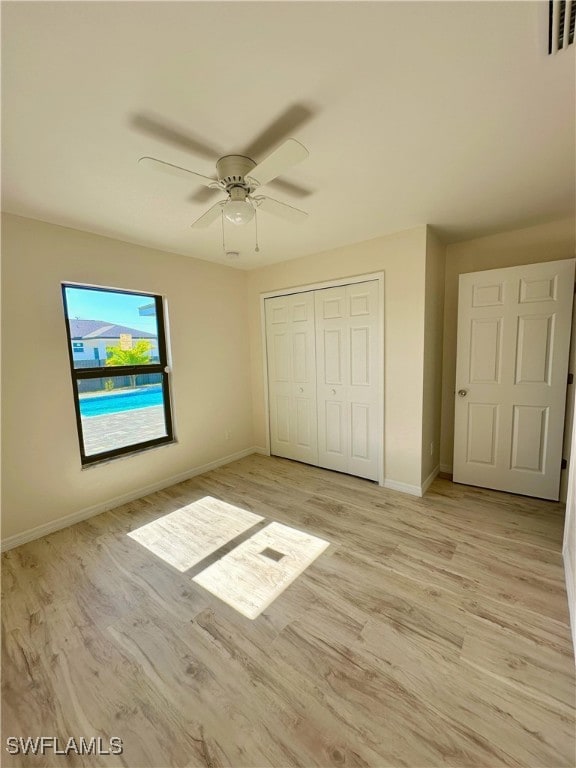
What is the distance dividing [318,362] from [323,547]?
6.50ft

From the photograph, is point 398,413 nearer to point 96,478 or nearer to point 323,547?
point 323,547

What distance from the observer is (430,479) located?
320 cm

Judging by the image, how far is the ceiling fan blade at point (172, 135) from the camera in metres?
1.41

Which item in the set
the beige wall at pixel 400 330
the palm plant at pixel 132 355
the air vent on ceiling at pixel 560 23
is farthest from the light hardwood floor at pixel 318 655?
the air vent on ceiling at pixel 560 23

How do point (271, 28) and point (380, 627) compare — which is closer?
point (271, 28)

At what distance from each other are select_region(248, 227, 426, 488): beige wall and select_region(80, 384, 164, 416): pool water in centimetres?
233

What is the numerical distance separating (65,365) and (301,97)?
8.44 ft

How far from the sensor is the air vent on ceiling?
963 mm

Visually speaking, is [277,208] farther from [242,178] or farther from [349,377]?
[349,377]

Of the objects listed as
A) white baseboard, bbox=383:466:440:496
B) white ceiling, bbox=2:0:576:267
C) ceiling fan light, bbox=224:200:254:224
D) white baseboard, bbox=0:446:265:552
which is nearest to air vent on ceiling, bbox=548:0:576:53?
white ceiling, bbox=2:0:576:267

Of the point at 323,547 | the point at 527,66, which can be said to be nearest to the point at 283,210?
the point at 527,66

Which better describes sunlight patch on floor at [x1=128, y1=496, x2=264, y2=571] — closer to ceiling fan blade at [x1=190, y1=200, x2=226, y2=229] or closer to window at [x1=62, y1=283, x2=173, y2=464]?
window at [x1=62, y1=283, x2=173, y2=464]

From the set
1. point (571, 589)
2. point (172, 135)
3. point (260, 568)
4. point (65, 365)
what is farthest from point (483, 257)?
point (65, 365)

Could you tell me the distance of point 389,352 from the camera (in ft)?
9.87
